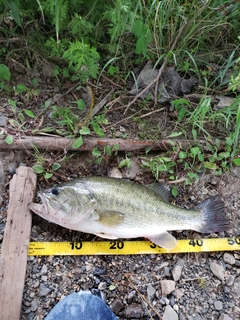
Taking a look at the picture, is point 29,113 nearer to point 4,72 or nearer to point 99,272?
point 4,72

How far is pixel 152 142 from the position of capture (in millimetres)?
3396

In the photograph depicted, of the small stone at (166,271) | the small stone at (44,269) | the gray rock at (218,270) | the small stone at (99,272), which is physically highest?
the gray rock at (218,270)

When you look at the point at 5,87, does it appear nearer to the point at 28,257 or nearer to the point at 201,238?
the point at 28,257

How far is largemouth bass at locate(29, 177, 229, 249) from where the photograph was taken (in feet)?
9.38

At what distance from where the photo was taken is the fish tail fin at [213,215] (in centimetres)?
308

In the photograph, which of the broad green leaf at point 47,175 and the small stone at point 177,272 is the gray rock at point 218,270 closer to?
the small stone at point 177,272

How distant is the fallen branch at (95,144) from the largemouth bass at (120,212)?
0.43m

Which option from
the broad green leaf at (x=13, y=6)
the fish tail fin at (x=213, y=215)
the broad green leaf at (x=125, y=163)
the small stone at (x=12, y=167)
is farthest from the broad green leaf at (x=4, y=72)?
the fish tail fin at (x=213, y=215)

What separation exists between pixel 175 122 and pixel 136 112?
17.0 inches

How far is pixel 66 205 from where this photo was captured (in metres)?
2.84

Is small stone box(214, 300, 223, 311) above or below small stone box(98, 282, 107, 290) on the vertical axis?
below

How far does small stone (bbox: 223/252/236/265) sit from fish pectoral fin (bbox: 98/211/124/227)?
109cm

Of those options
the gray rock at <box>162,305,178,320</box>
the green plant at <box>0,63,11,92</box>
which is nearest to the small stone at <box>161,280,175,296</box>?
the gray rock at <box>162,305,178,320</box>

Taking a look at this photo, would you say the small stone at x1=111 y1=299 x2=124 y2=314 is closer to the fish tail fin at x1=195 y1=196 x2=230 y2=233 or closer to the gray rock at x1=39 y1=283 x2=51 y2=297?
the gray rock at x1=39 y1=283 x2=51 y2=297
